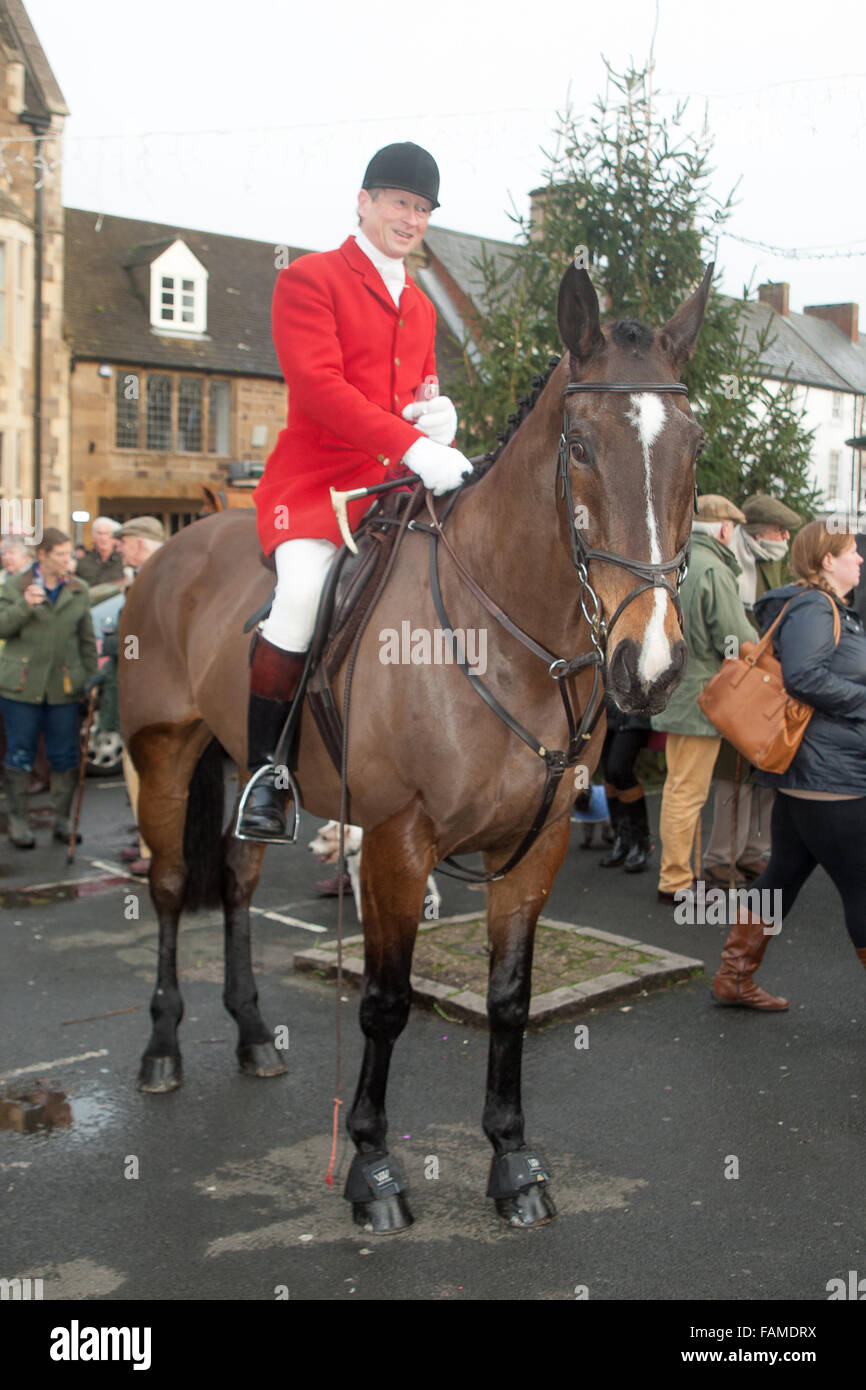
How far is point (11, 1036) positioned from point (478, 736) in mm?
3097

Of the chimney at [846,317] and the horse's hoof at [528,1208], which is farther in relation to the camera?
the chimney at [846,317]

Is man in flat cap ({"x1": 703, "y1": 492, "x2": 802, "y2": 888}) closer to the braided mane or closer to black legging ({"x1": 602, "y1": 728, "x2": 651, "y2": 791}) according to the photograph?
black legging ({"x1": 602, "y1": 728, "x2": 651, "y2": 791})

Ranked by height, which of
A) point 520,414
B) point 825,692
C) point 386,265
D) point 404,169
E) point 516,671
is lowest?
point 825,692

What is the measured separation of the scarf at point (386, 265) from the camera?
434 cm

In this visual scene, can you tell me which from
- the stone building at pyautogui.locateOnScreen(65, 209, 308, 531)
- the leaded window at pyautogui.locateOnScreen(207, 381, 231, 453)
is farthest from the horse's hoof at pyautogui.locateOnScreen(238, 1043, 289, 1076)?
the leaded window at pyautogui.locateOnScreen(207, 381, 231, 453)

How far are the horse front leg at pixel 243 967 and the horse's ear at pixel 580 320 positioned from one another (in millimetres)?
2787

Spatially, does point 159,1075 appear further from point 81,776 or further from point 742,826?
point 81,776

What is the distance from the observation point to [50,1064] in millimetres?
5273

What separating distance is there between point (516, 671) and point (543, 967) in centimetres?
287

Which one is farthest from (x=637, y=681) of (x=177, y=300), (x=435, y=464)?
(x=177, y=300)

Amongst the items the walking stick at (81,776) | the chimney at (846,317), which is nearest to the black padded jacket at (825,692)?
the walking stick at (81,776)

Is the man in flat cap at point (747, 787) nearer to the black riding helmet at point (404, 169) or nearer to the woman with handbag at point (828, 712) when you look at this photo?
the woman with handbag at point (828, 712)

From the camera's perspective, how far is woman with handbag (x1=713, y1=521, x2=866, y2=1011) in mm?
5203
